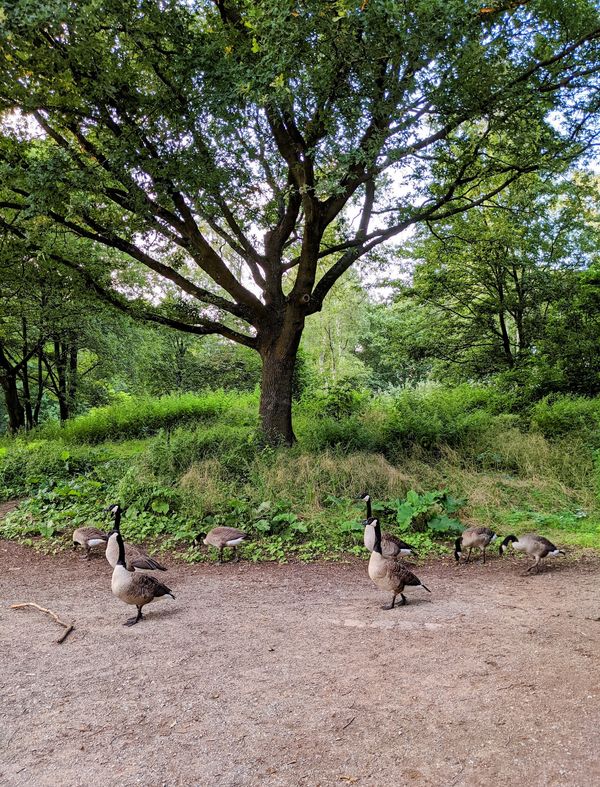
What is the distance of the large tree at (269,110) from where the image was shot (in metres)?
6.27

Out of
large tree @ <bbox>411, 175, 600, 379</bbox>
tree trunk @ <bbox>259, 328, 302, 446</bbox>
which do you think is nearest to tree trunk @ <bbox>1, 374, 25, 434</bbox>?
tree trunk @ <bbox>259, 328, 302, 446</bbox>

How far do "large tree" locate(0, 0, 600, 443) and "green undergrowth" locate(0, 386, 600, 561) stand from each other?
1644 mm

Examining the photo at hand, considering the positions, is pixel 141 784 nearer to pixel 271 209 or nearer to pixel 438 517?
pixel 438 517

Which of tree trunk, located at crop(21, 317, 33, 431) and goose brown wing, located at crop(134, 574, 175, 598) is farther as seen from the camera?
tree trunk, located at crop(21, 317, 33, 431)

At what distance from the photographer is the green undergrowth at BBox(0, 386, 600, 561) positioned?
23.3 ft

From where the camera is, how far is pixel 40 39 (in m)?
6.84

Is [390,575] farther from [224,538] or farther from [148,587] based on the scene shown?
[224,538]

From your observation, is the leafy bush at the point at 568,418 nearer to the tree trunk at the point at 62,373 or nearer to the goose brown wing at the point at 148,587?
the goose brown wing at the point at 148,587

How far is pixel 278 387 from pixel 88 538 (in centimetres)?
505

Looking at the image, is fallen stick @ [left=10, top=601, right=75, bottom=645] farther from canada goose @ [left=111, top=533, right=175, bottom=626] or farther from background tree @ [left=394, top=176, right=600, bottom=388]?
background tree @ [left=394, top=176, right=600, bottom=388]

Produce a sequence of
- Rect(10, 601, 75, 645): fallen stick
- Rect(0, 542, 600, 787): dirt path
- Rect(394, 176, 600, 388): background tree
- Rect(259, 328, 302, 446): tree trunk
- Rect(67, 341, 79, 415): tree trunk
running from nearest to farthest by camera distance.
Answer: Rect(0, 542, 600, 787): dirt path < Rect(10, 601, 75, 645): fallen stick < Rect(259, 328, 302, 446): tree trunk < Rect(394, 176, 600, 388): background tree < Rect(67, 341, 79, 415): tree trunk

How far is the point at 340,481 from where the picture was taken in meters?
8.70

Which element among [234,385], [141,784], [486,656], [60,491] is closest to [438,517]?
[486,656]

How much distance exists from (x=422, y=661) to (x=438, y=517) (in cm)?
Answer: 385
